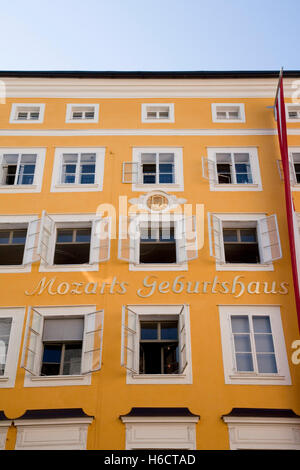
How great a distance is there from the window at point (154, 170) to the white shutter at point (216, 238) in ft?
5.64

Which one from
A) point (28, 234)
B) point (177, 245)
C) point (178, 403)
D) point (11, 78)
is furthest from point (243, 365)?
point (11, 78)

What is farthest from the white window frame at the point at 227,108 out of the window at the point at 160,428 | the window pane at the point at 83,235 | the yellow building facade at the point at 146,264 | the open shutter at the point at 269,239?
the window at the point at 160,428

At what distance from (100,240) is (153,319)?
3.08 meters

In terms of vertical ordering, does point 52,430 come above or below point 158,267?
below

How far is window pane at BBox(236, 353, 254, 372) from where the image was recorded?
1430 cm

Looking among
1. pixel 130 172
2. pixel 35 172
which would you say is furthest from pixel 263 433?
pixel 35 172

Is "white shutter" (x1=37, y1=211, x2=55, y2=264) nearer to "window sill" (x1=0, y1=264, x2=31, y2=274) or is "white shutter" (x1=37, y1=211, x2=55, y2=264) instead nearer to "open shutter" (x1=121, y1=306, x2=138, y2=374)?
"window sill" (x1=0, y1=264, x2=31, y2=274)

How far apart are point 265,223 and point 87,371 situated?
718 centimetres

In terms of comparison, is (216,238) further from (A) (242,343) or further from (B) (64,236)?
(B) (64,236)

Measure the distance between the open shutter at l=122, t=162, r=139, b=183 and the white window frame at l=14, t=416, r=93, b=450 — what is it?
7.89 meters

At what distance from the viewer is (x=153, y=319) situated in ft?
50.0

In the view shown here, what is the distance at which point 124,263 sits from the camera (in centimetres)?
1599

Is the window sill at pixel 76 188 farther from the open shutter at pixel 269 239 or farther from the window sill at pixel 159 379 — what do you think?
the window sill at pixel 159 379
